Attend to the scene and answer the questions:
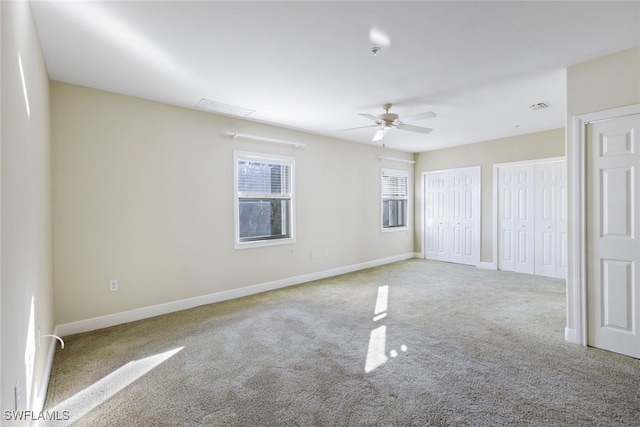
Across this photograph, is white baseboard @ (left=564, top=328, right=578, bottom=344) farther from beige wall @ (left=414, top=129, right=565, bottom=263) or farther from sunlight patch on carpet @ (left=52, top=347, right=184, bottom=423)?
sunlight patch on carpet @ (left=52, top=347, right=184, bottom=423)

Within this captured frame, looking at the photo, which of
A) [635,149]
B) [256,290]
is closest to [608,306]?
[635,149]

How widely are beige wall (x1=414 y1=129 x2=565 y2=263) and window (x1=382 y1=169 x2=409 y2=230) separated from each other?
1.33ft

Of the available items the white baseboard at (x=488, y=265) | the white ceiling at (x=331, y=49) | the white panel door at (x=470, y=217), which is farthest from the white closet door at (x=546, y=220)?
the white ceiling at (x=331, y=49)

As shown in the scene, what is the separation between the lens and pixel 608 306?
274 cm

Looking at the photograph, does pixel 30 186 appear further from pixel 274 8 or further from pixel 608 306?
pixel 608 306

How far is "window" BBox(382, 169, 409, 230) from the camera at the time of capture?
6.99 m

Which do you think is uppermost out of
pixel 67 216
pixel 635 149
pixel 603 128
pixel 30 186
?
pixel 603 128

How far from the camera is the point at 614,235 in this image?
8.89 ft

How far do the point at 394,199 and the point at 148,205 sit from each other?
205 inches

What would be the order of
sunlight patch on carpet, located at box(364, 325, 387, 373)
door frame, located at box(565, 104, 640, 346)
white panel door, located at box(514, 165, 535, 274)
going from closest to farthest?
sunlight patch on carpet, located at box(364, 325, 387, 373)
door frame, located at box(565, 104, 640, 346)
white panel door, located at box(514, 165, 535, 274)

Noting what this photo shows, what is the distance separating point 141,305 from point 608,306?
188 inches

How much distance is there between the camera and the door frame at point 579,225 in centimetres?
284

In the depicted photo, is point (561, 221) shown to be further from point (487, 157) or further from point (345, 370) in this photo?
point (345, 370)

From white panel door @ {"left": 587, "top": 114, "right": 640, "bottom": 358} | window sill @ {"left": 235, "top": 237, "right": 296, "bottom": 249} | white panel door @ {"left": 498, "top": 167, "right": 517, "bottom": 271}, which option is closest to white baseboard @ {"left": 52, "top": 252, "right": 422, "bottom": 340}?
window sill @ {"left": 235, "top": 237, "right": 296, "bottom": 249}
